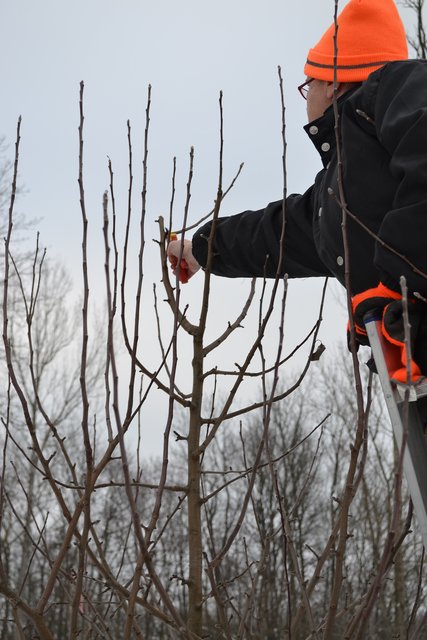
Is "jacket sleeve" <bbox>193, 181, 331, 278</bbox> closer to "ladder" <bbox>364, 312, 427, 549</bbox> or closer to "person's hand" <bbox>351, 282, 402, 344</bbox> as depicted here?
"person's hand" <bbox>351, 282, 402, 344</bbox>

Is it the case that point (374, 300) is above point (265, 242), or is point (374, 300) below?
below

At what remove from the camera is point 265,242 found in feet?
8.04

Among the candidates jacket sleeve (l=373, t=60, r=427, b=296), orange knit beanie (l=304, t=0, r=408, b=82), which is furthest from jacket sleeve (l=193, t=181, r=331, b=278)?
jacket sleeve (l=373, t=60, r=427, b=296)

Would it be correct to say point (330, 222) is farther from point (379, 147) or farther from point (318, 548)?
point (318, 548)

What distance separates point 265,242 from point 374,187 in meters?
0.68

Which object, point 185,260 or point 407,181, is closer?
point 407,181

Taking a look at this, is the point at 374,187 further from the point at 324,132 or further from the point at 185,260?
the point at 185,260

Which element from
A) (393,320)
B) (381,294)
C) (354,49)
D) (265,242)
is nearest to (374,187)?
(381,294)

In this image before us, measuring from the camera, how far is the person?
1602 millimetres

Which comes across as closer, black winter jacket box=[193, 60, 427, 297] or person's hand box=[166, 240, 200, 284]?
black winter jacket box=[193, 60, 427, 297]

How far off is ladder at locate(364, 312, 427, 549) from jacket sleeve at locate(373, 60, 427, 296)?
12cm

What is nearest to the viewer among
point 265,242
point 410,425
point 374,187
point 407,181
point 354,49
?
point 410,425

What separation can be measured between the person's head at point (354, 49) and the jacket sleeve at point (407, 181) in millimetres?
373

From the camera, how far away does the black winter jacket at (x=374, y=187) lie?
160cm
